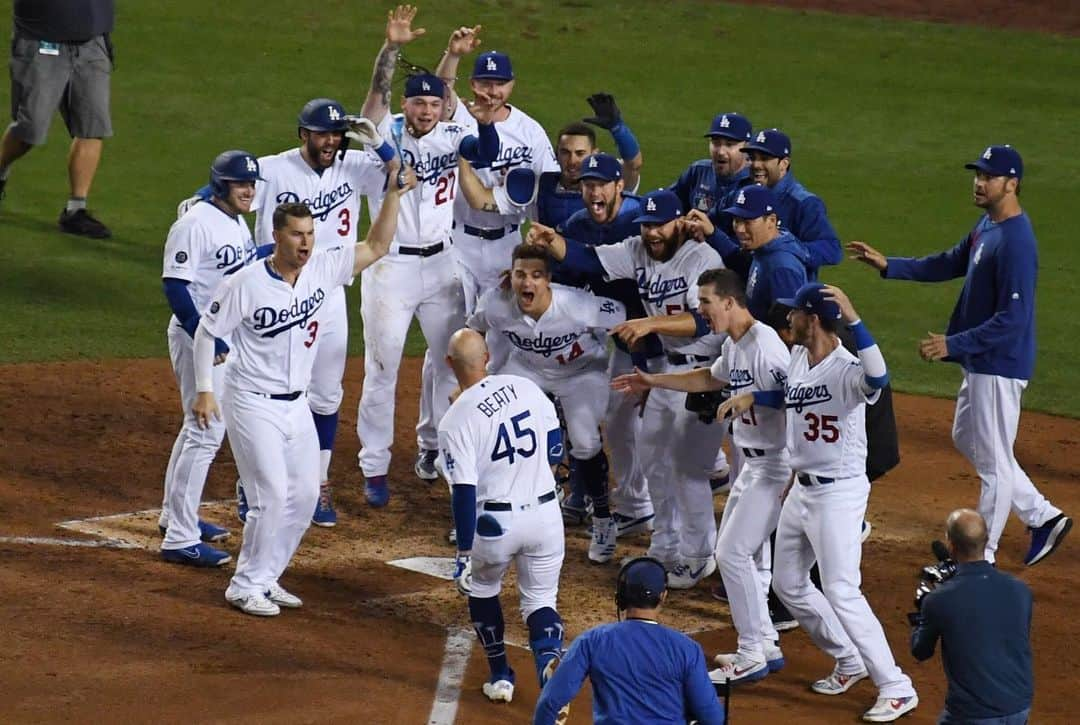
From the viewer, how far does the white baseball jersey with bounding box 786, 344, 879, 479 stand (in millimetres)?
6918

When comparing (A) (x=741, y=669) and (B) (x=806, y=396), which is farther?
(A) (x=741, y=669)

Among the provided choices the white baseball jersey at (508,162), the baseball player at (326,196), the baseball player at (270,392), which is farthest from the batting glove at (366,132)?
the white baseball jersey at (508,162)

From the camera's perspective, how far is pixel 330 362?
8977 mm

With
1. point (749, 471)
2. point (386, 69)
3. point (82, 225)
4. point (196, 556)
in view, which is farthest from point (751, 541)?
point (82, 225)

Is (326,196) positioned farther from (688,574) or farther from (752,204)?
(688,574)

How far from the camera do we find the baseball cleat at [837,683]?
7195 millimetres

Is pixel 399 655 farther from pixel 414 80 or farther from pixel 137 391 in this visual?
pixel 137 391

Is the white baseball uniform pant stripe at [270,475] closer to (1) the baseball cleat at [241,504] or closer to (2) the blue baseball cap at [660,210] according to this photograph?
(1) the baseball cleat at [241,504]

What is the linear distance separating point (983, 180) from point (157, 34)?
13.9 metres

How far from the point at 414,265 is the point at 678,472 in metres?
2.00

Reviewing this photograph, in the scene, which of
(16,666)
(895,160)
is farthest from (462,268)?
(895,160)

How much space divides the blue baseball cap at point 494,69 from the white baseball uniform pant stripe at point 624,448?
164 cm

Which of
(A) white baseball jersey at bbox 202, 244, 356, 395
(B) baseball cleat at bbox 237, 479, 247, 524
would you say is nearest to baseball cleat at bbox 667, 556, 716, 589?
(A) white baseball jersey at bbox 202, 244, 356, 395

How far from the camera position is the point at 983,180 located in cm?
842
